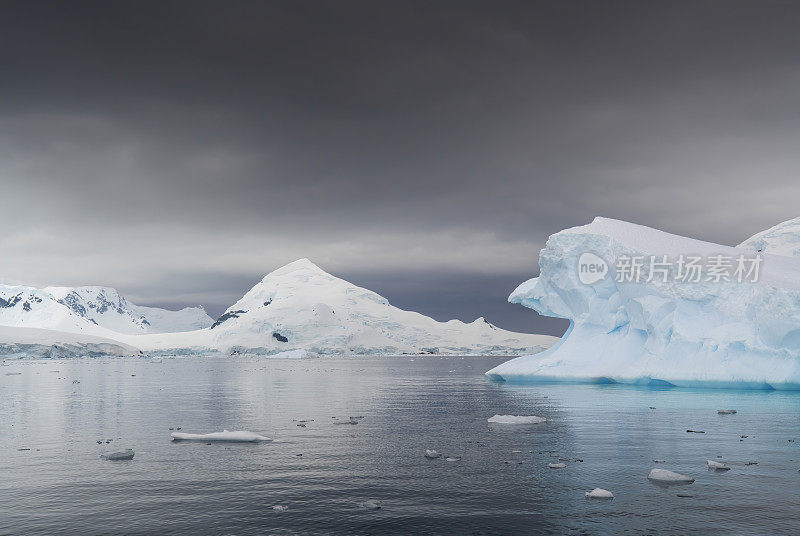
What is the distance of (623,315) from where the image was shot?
2112 inches

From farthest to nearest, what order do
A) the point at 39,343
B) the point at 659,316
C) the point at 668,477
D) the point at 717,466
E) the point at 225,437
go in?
the point at 39,343, the point at 659,316, the point at 225,437, the point at 717,466, the point at 668,477

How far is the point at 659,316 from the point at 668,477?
34.5 metres

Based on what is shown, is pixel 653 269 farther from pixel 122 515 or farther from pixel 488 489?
pixel 122 515

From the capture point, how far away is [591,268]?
2157 inches

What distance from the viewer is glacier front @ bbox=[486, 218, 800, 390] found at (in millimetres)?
44031

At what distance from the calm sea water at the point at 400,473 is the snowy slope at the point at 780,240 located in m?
35.6

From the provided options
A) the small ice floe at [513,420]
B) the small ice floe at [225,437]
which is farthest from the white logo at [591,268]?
the small ice floe at [225,437]

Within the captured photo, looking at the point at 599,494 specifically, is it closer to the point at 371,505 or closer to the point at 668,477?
the point at 668,477

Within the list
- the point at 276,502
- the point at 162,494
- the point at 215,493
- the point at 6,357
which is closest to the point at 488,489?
the point at 276,502

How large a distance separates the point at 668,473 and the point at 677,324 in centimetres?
3366

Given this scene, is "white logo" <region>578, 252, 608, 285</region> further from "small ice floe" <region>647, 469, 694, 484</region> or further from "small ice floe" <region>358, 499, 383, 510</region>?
"small ice floe" <region>358, 499, 383, 510</region>


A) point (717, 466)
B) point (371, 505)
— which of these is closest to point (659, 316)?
point (717, 466)

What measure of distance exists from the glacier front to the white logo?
0.09 meters

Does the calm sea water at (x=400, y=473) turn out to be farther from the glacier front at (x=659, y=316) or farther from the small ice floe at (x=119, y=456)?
the glacier front at (x=659, y=316)
